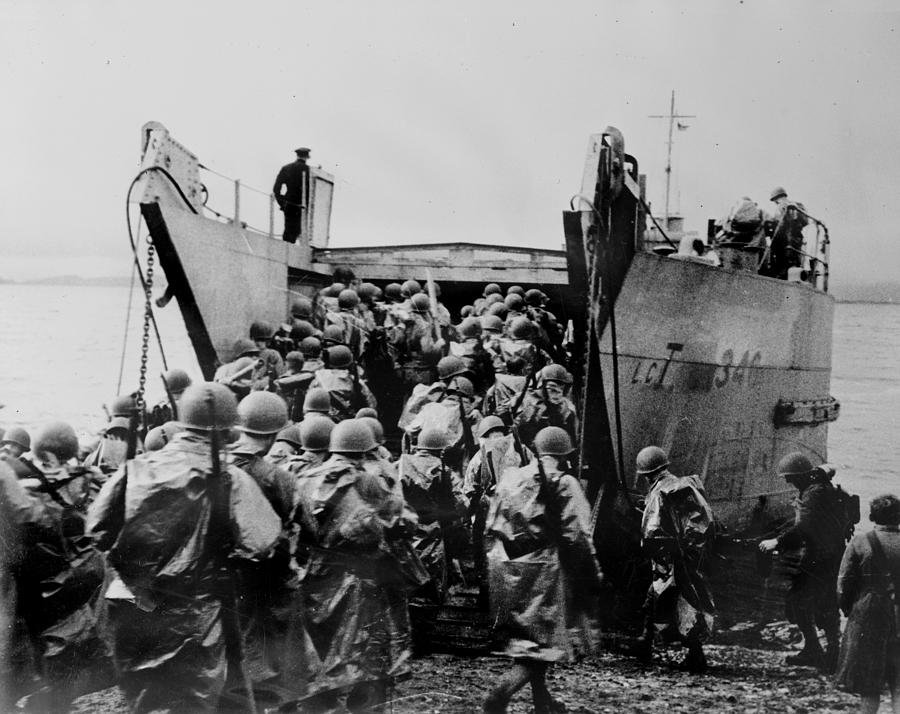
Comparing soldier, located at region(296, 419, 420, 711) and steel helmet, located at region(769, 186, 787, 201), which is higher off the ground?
steel helmet, located at region(769, 186, 787, 201)

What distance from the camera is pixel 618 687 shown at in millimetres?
5703

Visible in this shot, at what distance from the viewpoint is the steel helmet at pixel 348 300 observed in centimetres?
920

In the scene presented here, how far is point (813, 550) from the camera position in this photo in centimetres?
605

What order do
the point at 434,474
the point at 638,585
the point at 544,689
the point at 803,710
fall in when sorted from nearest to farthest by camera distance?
the point at 544,689, the point at 803,710, the point at 434,474, the point at 638,585

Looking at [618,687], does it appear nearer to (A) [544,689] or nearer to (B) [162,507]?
(A) [544,689]

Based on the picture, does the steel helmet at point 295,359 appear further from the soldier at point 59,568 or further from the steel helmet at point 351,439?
the steel helmet at point 351,439

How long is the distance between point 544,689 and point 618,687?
42.6 inches

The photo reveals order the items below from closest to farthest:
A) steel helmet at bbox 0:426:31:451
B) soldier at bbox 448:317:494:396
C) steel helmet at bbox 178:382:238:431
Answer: steel helmet at bbox 178:382:238:431, steel helmet at bbox 0:426:31:451, soldier at bbox 448:317:494:396

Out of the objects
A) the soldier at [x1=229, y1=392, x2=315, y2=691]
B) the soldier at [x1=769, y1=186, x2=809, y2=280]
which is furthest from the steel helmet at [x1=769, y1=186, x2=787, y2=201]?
the soldier at [x1=229, y1=392, x2=315, y2=691]

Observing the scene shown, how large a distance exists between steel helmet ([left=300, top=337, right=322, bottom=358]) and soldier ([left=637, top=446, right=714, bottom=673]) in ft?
12.3

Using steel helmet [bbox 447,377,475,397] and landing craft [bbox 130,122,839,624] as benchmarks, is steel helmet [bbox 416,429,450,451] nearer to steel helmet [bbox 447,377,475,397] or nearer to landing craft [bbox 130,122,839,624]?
steel helmet [bbox 447,377,475,397]

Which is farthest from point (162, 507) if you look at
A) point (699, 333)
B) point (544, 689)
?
point (699, 333)

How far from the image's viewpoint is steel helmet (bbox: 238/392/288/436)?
4211 millimetres

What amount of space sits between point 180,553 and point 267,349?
Result: 17.0 ft
